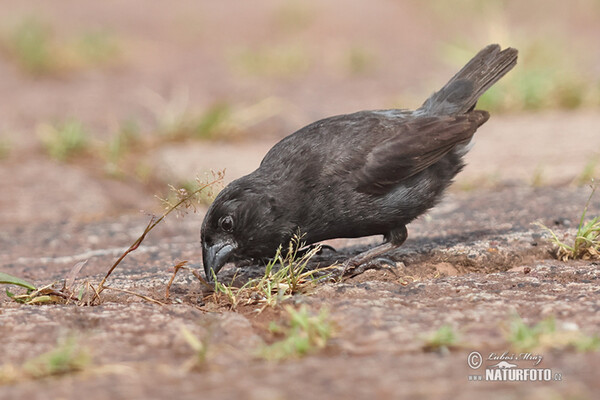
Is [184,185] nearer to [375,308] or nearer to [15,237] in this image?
[15,237]

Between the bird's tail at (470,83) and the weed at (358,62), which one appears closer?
the bird's tail at (470,83)

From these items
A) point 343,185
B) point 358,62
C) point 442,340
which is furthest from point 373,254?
point 358,62

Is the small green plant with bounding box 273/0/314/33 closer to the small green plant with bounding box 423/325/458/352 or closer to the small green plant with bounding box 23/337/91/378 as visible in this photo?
the small green plant with bounding box 423/325/458/352

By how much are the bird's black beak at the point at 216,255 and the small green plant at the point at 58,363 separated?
4.36 feet

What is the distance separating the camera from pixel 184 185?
20.5 feet

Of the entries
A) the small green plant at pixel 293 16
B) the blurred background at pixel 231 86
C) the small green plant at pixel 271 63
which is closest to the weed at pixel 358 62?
the blurred background at pixel 231 86

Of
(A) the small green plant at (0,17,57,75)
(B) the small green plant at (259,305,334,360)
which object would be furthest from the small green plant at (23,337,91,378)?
(A) the small green plant at (0,17,57,75)

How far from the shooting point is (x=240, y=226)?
3828 millimetres

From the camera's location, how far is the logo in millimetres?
2328

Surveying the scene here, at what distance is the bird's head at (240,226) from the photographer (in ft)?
12.5

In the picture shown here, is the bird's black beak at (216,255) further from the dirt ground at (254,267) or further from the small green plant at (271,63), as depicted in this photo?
the small green plant at (271,63)

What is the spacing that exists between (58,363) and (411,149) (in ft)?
7.62

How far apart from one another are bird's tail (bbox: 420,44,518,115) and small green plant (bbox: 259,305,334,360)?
7.03ft

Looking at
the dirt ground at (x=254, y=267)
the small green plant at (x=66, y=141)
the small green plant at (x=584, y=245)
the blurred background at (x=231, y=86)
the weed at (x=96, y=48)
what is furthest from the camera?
the weed at (x=96, y=48)
